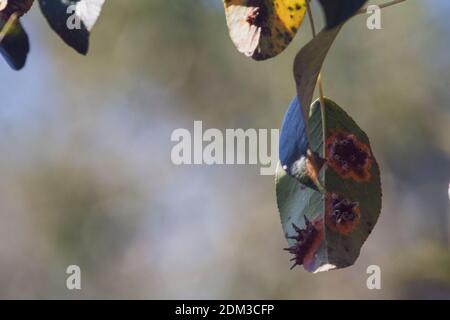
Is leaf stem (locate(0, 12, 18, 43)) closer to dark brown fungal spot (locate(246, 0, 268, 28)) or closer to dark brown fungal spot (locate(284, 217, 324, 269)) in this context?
dark brown fungal spot (locate(246, 0, 268, 28))

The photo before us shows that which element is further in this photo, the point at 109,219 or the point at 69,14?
the point at 109,219

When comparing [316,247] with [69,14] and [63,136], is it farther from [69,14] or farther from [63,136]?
[63,136]

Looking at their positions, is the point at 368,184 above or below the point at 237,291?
below

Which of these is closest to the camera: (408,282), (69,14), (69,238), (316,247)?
(69,14)

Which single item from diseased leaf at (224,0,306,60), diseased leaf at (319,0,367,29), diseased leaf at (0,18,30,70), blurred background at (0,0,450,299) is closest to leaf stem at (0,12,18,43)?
diseased leaf at (0,18,30,70)

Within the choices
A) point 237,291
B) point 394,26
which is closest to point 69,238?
point 237,291

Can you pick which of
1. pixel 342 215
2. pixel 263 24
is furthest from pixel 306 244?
pixel 263 24

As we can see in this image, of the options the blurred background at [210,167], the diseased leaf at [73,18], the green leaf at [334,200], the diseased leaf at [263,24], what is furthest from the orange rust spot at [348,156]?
the blurred background at [210,167]

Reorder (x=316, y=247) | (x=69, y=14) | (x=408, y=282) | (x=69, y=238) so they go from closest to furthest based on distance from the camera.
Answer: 1. (x=69, y=14)
2. (x=316, y=247)
3. (x=408, y=282)
4. (x=69, y=238)
